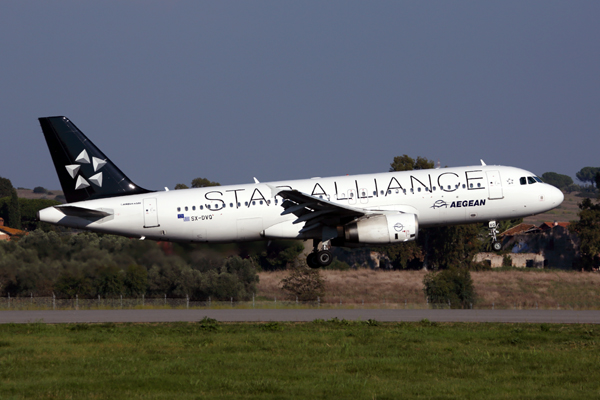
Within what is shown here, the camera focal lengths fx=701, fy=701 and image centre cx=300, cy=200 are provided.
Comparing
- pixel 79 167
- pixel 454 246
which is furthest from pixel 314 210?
pixel 454 246

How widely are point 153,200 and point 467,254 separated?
59895mm

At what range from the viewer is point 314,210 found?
32719 mm

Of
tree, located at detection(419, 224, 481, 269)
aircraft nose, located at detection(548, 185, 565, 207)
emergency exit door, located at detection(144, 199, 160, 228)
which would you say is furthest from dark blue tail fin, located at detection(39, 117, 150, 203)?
tree, located at detection(419, 224, 481, 269)

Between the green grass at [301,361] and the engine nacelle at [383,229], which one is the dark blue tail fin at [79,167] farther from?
the engine nacelle at [383,229]

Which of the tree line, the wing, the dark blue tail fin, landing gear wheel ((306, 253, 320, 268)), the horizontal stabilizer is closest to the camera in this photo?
the wing

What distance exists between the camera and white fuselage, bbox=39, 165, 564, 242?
110 ft

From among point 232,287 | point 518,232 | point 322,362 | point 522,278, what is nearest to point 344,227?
point 322,362

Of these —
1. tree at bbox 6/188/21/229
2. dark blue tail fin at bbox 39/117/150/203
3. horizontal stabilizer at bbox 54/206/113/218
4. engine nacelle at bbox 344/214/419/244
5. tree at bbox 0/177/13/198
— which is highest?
tree at bbox 0/177/13/198

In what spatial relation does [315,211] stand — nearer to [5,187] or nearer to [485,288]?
[485,288]

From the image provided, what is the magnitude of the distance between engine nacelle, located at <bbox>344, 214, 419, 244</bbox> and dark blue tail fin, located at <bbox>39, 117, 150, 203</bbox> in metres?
10.7

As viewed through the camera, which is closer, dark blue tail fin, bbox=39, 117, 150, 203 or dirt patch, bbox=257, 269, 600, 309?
dark blue tail fin, bbox=39, 117, 150, 203

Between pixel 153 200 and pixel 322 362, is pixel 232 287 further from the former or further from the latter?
pixel 322 362

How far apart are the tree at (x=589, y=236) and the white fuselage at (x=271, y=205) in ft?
174

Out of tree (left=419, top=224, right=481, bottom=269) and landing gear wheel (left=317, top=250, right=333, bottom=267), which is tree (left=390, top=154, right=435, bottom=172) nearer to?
tree (left=419, top=224, right=481, bottom=269)
